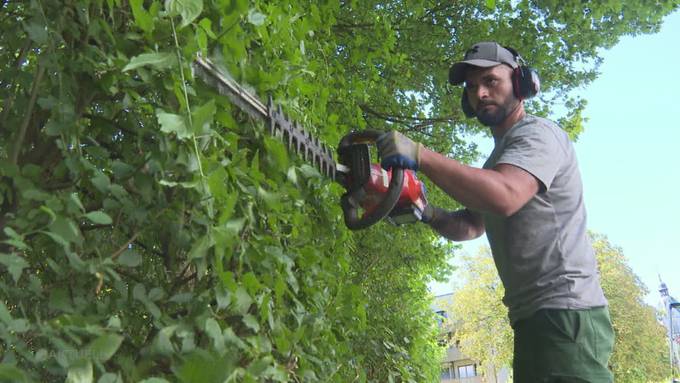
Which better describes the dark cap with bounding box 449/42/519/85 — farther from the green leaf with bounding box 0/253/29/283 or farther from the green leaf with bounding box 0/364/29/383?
the green leaf with bounding box 0/364/29/383

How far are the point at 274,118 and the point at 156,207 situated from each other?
1.64 feet

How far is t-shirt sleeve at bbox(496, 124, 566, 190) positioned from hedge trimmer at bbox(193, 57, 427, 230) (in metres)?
0.41

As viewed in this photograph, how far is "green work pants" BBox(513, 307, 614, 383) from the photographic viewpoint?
2.38m

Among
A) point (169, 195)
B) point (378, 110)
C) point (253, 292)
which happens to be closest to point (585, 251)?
point (253, 292)

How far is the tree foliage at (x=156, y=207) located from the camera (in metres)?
1.26

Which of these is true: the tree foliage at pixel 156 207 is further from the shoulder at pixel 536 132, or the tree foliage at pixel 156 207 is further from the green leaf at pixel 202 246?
the shoulder at pixel 536 132

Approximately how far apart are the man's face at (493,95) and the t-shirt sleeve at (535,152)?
10.2 inches

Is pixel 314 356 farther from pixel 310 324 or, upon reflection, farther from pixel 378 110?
pixel 378 110

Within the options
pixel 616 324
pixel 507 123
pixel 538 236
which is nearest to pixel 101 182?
pixel 538 236

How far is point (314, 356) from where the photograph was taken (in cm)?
196

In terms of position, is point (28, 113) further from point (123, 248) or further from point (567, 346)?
point (567, 346)

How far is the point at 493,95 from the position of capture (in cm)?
282

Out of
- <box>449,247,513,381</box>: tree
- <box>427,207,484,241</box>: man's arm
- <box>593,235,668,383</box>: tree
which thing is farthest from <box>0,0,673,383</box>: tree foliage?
<box>449,247,513,381</box>: tree

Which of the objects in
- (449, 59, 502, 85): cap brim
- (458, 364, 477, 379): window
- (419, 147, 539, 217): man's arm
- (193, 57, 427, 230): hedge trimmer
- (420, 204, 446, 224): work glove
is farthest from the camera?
(458, 364, 477, 379): window
